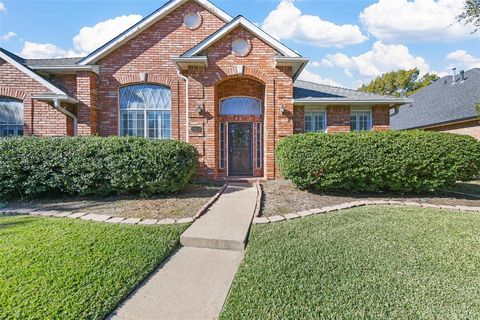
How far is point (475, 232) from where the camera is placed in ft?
14.6

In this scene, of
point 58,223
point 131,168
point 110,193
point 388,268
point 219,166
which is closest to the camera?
point 388,268

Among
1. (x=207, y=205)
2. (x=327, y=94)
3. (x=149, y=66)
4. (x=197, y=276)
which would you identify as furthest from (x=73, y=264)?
(x=327, y=94)

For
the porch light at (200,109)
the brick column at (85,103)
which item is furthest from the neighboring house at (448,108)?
the brick column at (85,103)

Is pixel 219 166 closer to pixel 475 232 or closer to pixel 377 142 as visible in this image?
pixel 377 142

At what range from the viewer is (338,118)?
34.6 ft

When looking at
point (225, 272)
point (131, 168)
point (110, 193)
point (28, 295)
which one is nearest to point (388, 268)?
point (225, 272)

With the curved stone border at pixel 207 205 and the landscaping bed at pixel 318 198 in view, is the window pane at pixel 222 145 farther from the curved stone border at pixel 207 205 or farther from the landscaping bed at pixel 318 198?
the landscaping bed at pixel 318 198

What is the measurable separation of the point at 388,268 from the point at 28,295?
419 cm

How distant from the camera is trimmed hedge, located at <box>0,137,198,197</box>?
646 centimetres

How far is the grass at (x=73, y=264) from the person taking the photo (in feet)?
8.40

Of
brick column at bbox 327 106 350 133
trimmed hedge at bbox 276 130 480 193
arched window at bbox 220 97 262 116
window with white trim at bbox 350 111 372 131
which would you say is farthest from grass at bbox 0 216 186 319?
window with white trim at bbox 350 111 372 131

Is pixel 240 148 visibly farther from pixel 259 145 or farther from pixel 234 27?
pixel 234 27

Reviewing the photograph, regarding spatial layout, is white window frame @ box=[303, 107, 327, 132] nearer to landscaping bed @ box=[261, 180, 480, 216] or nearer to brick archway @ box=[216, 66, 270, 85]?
brick archway @ box=[216, 66, 270, 85]

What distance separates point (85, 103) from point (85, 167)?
4.21 m
